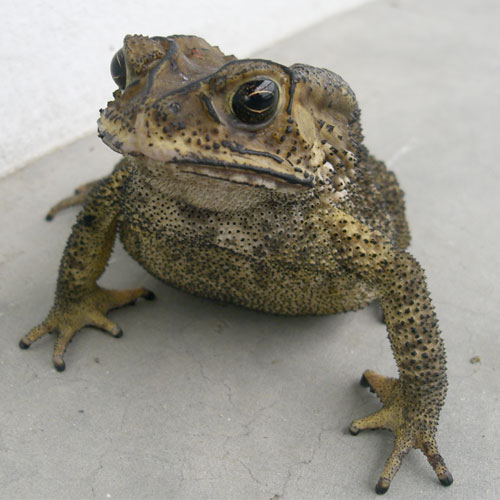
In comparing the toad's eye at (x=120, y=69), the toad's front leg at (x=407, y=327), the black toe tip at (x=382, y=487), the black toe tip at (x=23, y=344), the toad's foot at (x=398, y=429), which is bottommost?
the black toe tip at (x=23, y=344)

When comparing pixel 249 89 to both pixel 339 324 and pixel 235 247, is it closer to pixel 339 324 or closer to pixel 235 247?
pixel 235 247

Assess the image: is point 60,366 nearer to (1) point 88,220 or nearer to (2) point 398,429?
(1) point 88,220

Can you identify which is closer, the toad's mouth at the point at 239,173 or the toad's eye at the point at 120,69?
the toad's mouth at the point at 239,173

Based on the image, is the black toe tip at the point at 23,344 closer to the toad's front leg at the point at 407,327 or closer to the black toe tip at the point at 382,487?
the toad's front leg at the point at 407,327

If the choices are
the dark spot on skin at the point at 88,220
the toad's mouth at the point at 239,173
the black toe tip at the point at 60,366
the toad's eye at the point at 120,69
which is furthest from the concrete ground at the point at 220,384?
the toad's eye at the point at 120,69

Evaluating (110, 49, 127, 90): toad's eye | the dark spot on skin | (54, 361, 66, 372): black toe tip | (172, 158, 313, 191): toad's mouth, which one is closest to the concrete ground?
(54, 361, 66, 372): black toe tip

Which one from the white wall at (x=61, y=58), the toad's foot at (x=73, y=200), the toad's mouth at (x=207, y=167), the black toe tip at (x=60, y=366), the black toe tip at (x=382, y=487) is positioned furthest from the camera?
the white wall at (x=61, y=58)

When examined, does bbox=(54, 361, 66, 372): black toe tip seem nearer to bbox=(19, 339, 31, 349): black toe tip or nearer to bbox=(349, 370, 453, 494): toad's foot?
bbox=(19, 339, 31, 349): black toe tip

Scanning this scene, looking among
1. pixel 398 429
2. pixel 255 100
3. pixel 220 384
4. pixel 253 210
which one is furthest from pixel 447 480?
pixel 255 100
